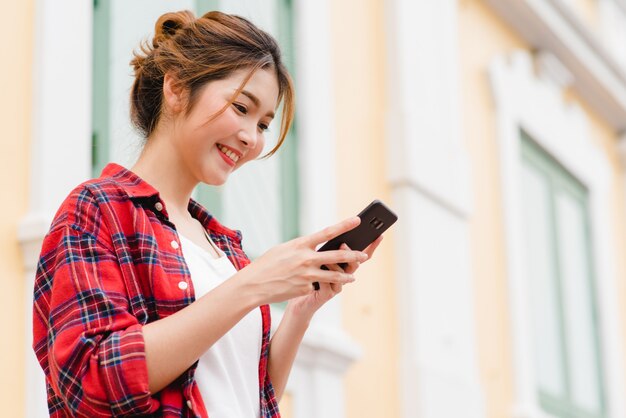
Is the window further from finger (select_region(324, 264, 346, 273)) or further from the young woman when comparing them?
finger (select_region(324, 264, 346, 273))

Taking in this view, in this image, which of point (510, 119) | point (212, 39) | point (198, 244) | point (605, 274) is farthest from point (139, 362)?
point (605, 274)

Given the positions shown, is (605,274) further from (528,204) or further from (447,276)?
(447,276)

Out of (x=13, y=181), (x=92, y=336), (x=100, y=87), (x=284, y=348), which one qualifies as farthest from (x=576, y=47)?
→ (x=92, y=336)

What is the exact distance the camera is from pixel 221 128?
241 cm

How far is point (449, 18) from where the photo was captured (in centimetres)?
691

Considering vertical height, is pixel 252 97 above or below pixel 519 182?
below

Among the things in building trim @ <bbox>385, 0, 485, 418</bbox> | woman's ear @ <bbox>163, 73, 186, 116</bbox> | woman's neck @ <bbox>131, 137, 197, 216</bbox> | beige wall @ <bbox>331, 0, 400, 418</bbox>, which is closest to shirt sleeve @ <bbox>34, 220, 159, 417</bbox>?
woman's neck @ <bbox>131, 137, 197, 216</bbox>

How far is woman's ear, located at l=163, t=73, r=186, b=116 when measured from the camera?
2461 millimetres

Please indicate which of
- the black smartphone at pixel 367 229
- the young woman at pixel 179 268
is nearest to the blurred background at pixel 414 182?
the young woman at pixel 179 268

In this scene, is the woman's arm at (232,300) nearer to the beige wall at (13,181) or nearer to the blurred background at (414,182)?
the blurred background at (414,182)

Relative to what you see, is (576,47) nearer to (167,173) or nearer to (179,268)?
(167,173)

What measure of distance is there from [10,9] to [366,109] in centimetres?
246

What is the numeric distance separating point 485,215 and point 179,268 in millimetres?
4956

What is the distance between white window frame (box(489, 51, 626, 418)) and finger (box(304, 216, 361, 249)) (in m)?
4.76
